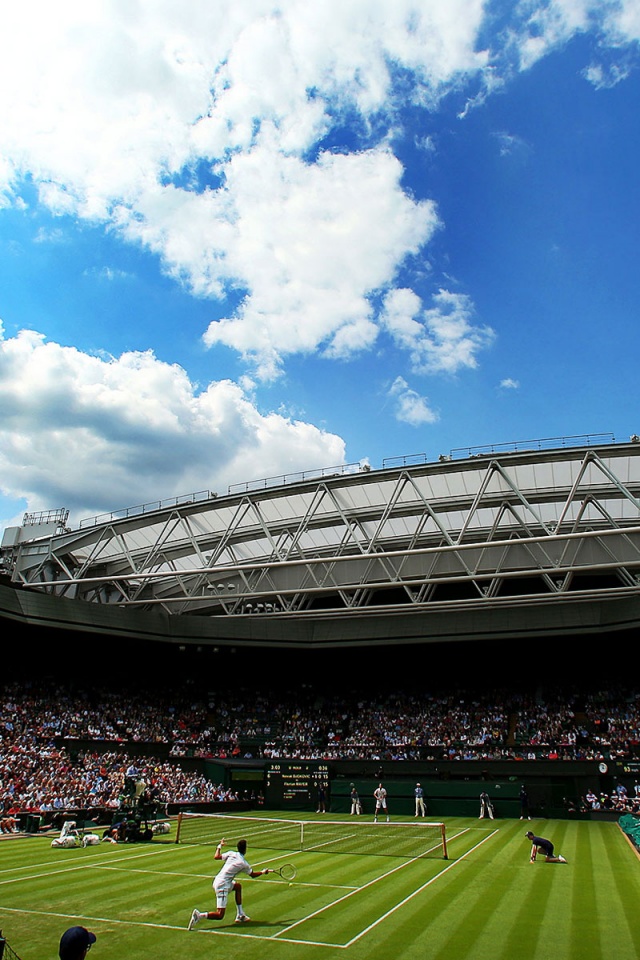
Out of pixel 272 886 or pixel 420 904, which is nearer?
pixel 420 904

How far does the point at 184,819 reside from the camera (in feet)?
97.1

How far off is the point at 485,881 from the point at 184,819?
18.3 m

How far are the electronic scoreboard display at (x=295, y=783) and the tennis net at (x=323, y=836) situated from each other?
6174 mm

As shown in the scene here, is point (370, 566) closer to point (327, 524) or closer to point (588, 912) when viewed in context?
point (327, 524)

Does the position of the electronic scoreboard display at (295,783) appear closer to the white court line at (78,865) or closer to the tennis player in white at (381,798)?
the tennis player in white at (381,798)

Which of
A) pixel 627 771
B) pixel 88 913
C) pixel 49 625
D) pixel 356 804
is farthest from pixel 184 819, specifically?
pixel 627 771

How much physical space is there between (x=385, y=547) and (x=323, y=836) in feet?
56.9

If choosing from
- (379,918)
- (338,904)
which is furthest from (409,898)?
(379,918)

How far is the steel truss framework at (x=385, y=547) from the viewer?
2934 cm

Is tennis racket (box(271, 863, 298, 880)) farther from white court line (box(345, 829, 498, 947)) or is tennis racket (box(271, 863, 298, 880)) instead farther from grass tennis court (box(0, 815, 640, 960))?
white court line (box(345, 829, 498, 947))

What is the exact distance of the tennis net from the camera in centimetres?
2030

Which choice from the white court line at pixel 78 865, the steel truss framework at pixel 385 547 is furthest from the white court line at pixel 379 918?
the steel truss framework at pixel 385 547

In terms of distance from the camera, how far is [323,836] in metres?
24.0

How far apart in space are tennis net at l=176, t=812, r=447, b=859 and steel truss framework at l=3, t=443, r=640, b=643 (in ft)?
31.7
